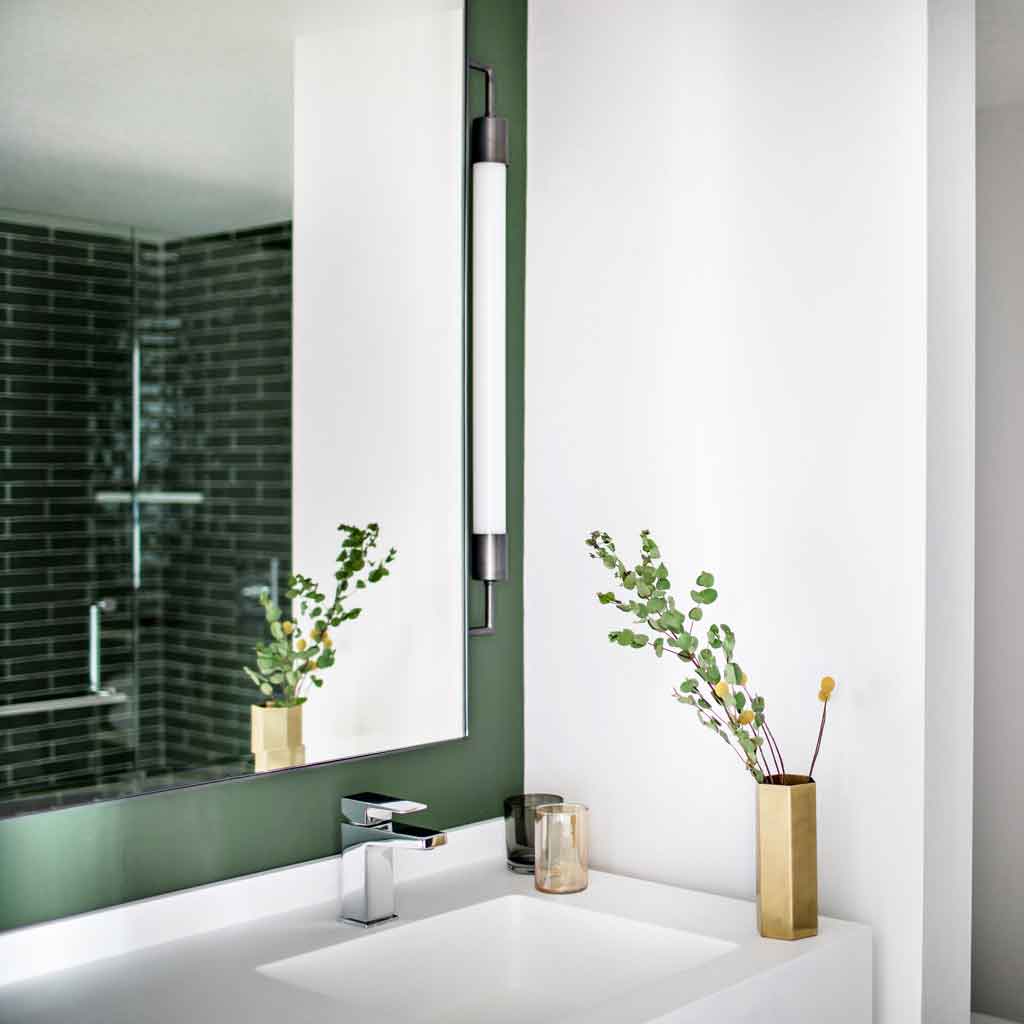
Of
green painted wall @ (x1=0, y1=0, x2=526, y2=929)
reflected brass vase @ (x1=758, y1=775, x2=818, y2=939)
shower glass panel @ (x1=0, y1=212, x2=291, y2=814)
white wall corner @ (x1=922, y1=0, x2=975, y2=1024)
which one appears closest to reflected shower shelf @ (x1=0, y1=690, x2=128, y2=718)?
shower glass panel @ (x1=0, y1=212, x2=291, y2=814)

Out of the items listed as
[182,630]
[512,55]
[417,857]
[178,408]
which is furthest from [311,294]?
[417,857]

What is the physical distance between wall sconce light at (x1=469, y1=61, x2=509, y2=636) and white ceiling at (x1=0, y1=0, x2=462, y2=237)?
1.16ft

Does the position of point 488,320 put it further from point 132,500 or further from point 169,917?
point 169,917

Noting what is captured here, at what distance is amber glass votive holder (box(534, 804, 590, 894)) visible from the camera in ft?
5.50

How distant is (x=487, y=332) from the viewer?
72.1 inches

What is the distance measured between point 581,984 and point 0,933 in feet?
2.42

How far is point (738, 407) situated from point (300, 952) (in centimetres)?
95

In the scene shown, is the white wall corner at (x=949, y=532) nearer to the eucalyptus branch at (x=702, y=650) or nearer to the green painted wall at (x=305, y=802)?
the eucalyptus branch at (x=702, y=650)

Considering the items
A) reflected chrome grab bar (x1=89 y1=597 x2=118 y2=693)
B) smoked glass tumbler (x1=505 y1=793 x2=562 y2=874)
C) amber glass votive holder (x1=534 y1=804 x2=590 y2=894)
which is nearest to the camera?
reflected chrome grab bar (x1=89 y1=597 x2=118 y2=693)

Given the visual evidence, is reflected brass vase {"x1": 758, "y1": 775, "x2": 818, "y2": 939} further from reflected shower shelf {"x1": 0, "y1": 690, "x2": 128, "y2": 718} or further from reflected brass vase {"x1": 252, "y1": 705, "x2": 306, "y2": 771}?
reflected shower shelf {"x1": 0, "y1": 690, "x2": 128, "y2": 718}

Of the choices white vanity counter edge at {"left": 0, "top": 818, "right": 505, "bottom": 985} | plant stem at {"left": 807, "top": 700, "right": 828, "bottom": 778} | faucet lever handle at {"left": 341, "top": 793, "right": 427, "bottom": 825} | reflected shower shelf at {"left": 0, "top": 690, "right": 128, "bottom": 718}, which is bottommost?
white vanity counter edge at {"left": 0, "top": 818, "right": 505, "bottom": 985}

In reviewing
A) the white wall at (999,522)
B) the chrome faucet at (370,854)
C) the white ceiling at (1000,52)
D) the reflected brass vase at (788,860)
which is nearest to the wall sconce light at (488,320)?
the chrome faucet at (370,854)

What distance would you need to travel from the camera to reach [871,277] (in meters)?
1.58

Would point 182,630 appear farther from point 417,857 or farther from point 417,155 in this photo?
point 417,155
